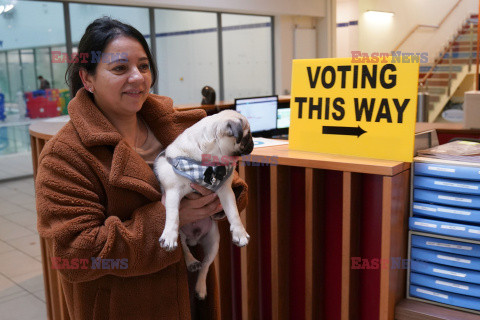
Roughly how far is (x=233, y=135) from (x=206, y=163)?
0.36 feet

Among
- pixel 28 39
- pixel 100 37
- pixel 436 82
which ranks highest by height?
pixel 28 39

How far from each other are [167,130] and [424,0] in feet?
43.0

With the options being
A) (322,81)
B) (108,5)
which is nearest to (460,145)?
(322,81)

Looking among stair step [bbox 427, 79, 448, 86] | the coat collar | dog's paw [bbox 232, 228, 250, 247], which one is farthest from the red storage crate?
stair step [bbox 427, 79, 448, 86]

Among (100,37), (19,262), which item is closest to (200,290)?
(100,37)

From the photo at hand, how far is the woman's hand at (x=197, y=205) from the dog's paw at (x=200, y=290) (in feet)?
0.94

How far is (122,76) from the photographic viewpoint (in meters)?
1.31

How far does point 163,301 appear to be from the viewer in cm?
143

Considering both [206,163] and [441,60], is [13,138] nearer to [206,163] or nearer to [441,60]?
[206,163]

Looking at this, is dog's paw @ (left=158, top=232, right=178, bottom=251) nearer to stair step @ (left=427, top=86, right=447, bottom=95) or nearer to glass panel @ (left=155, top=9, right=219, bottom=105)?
glass panel @ (left=155, top=9, right=219, bottom=105)

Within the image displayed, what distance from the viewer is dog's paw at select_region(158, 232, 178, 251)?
121cm

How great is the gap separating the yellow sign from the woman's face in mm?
813

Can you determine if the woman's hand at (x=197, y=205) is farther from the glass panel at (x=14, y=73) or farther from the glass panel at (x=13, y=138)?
the glass panel at (x=13, y=138)

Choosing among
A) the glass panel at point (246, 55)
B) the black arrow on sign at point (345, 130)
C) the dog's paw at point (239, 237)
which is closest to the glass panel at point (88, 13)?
the glass panel at point (246, 55)
